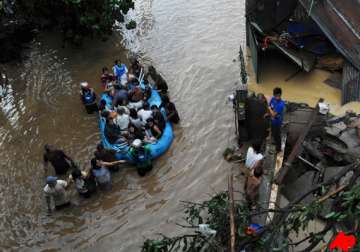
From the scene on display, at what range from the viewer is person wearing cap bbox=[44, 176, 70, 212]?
8.92 metres

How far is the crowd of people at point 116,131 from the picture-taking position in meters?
9.47

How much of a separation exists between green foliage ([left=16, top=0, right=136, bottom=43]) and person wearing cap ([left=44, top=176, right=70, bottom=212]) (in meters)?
7.02

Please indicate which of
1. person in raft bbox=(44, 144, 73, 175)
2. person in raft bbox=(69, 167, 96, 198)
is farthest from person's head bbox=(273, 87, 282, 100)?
person in raft bbox=(44, 144, 73, 175)

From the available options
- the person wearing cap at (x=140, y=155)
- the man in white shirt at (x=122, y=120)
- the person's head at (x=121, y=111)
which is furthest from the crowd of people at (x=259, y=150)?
the person's head at (x=121, y=111)

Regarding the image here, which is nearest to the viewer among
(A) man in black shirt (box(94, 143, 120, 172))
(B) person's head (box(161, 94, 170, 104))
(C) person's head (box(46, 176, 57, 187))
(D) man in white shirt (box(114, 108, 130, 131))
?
(C) person's head (box(46, 176, 57, 187))

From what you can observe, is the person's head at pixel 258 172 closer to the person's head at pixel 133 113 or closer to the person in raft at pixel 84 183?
the person in raft at pixel 84 183

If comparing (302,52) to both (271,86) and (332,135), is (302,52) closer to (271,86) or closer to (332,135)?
(271,86)

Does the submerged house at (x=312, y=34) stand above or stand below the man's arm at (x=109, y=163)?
above

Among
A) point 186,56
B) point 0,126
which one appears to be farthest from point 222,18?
point 0,126

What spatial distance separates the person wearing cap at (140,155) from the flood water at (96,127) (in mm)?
325

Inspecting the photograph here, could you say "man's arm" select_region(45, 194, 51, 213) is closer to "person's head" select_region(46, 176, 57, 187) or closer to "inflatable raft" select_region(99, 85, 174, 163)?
"person's head" select_region(46, 176, 57, 187)

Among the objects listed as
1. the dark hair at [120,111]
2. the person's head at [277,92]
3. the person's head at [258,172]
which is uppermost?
the person's head at [277,92]

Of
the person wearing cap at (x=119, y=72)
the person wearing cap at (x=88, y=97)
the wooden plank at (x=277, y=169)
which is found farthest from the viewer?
the person wearing cap at (x=119, y=72)

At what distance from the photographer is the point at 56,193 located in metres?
9.07
